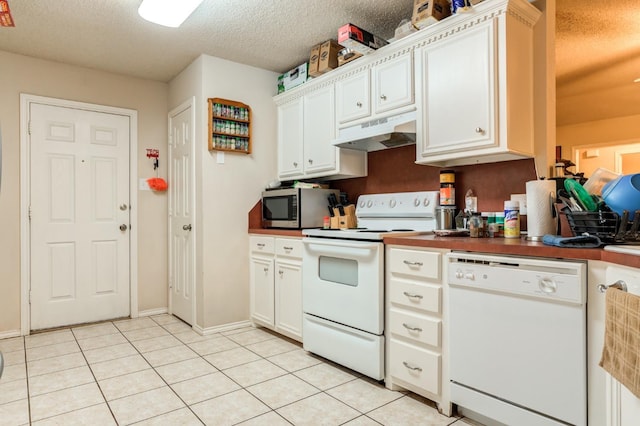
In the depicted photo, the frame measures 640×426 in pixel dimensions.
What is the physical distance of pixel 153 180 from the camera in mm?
3920

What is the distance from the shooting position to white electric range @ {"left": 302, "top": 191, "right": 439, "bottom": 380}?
2238 mm

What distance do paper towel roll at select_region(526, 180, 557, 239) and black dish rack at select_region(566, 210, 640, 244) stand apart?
0.82 feet

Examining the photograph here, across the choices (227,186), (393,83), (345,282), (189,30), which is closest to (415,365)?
(345,282)

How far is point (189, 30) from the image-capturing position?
2.91 m

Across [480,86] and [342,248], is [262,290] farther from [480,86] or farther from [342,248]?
[480,86]

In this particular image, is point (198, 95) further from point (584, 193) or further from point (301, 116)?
point (584, 193)

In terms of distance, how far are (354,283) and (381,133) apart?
3.17 feet

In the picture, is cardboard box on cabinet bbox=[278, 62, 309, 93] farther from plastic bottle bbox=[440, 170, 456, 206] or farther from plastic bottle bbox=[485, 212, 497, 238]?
plastic bottle bbox=[485, 212, 497, 238]

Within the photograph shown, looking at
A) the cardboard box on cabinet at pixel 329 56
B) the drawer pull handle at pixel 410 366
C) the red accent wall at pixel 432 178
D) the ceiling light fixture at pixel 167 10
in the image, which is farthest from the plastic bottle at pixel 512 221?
the ceiling light fixture at pixel 167 10

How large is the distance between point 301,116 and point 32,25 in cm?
207

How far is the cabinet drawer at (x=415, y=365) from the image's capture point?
6.41ft

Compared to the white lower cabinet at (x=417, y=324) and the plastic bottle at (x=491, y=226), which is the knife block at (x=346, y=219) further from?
the plastic bottle at (x=491, y=226)

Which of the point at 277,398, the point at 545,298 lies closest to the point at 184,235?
the point at 277,398

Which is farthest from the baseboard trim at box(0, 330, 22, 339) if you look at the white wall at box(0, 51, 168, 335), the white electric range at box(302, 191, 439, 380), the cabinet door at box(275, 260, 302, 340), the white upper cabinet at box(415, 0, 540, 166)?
the white upper cabinet at box(415, 0, 540, 166)
